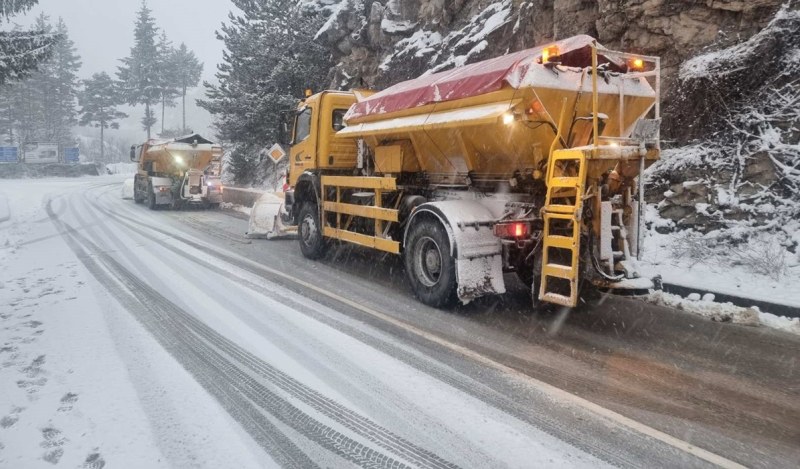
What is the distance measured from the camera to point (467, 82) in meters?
5.54

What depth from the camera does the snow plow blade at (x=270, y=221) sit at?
1138 cm

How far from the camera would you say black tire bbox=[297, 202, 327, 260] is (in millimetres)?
8812

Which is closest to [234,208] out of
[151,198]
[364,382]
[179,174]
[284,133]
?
[179,174]

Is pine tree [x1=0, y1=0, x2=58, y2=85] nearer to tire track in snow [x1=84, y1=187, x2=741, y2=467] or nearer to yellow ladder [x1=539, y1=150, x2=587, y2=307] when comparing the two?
tire track in snow [x1=84, y1=187, x2=741, y2=467]

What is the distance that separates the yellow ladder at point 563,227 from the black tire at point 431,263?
105cm

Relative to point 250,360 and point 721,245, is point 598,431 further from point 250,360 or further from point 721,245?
point 721,245

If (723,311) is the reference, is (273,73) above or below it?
above

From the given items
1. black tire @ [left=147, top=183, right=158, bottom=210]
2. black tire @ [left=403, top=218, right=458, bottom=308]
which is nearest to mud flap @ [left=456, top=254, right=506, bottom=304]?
black tire @ [left=403, top=218, right=458, bottom=308]

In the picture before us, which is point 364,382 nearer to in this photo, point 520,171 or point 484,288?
point 484,288

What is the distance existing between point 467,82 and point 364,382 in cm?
343

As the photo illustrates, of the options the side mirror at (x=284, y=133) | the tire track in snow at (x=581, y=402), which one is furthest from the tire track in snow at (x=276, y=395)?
the side mirror at (x=284, y=133)

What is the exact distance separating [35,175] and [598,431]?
5530cm

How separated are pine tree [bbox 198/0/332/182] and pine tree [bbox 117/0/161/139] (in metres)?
49.2

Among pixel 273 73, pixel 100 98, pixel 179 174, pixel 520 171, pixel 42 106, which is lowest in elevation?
pixel 520 171
